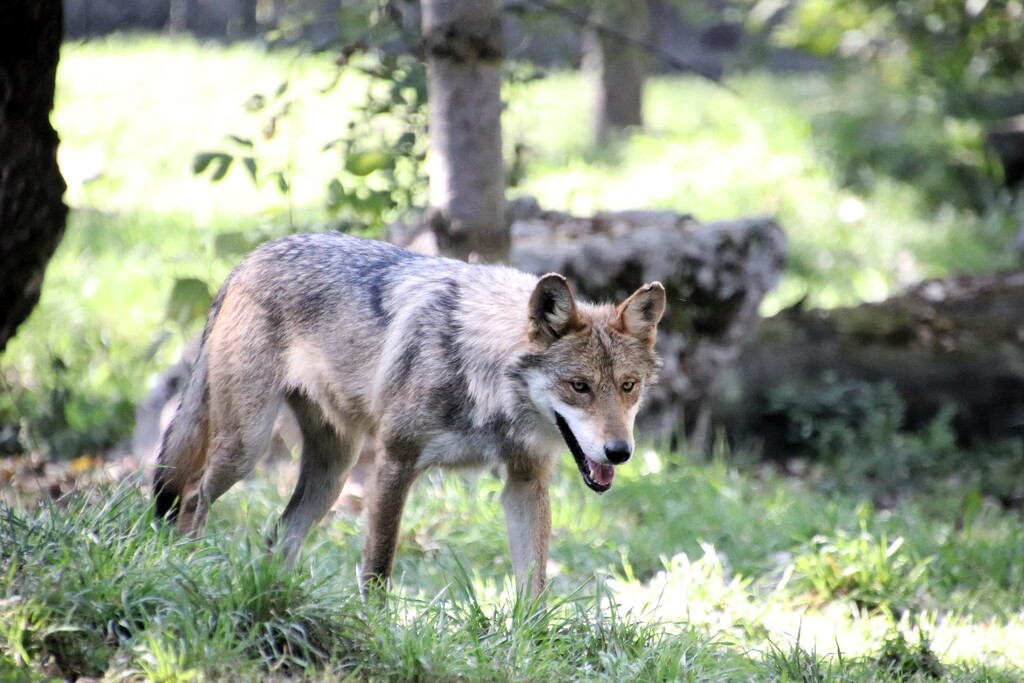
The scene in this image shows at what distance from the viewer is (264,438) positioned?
4859 millimetres

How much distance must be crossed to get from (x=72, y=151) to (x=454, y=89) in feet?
32.4

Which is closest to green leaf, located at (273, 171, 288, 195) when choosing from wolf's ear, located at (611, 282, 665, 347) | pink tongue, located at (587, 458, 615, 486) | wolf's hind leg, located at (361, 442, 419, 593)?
wolf's hind leg, located at (361, 442, 419, 593)

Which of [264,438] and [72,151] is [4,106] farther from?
[72,151]

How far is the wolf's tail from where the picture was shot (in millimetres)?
5016

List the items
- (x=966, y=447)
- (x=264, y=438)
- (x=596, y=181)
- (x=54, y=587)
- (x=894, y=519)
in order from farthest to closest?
(x=596, y=181), (x=966, y=447), (x=894, y=519), (x=264, y=438), (x=54, y=587)

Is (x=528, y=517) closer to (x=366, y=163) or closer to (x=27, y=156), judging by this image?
(x=366, y=163)

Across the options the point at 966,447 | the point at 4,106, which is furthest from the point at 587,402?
the point at 966,447

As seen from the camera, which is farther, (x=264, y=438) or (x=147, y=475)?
(x=147, y=475)

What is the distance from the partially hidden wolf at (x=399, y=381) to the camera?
13.7 feet

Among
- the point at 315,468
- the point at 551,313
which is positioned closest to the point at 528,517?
the point at 551,313

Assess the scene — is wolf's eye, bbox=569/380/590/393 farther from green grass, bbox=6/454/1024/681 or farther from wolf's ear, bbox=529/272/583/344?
green grass, bbox=6/454/1024/681

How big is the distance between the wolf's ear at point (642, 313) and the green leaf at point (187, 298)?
10.2ft

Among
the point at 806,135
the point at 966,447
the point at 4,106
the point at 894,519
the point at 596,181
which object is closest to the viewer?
the point at 4,106

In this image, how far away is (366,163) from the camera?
6.12 metres
